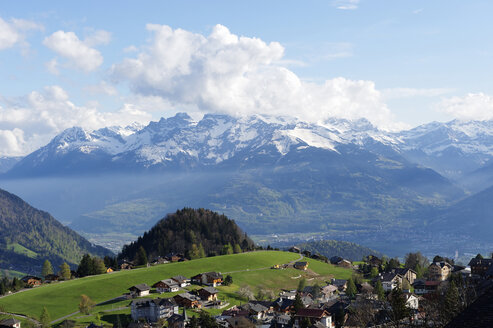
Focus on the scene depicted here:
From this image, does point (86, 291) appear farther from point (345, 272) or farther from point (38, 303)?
point (345, 272)

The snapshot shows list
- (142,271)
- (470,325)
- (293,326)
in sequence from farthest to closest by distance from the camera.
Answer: (142,271) < (293,326) < (470,325)

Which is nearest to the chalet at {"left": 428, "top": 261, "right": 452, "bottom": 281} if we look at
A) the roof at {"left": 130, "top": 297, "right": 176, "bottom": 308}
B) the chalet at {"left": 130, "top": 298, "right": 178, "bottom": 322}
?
the roof at {"left": 130, "top": 297, "right": 176, "bottom": 308}

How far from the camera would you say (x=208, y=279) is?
460 feet

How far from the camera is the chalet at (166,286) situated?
130m

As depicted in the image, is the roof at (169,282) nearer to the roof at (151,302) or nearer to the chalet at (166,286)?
the chalet at (166,286)

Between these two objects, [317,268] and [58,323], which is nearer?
[58,323]

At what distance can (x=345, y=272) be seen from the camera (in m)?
172

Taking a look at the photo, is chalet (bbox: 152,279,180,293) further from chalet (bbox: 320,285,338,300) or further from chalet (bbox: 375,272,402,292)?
chalet (bbox: 375,272,402,292)

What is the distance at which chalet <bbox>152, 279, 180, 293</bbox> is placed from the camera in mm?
130000

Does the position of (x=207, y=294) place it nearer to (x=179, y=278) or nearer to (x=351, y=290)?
(x=179, y=278)

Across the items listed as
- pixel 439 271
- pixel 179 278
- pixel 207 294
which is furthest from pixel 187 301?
pixel 439 271

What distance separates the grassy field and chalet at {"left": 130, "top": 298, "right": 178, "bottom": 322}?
13.7ft

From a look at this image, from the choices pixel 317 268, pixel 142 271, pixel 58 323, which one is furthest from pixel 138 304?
pixel 317 268

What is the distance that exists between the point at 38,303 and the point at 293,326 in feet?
189
